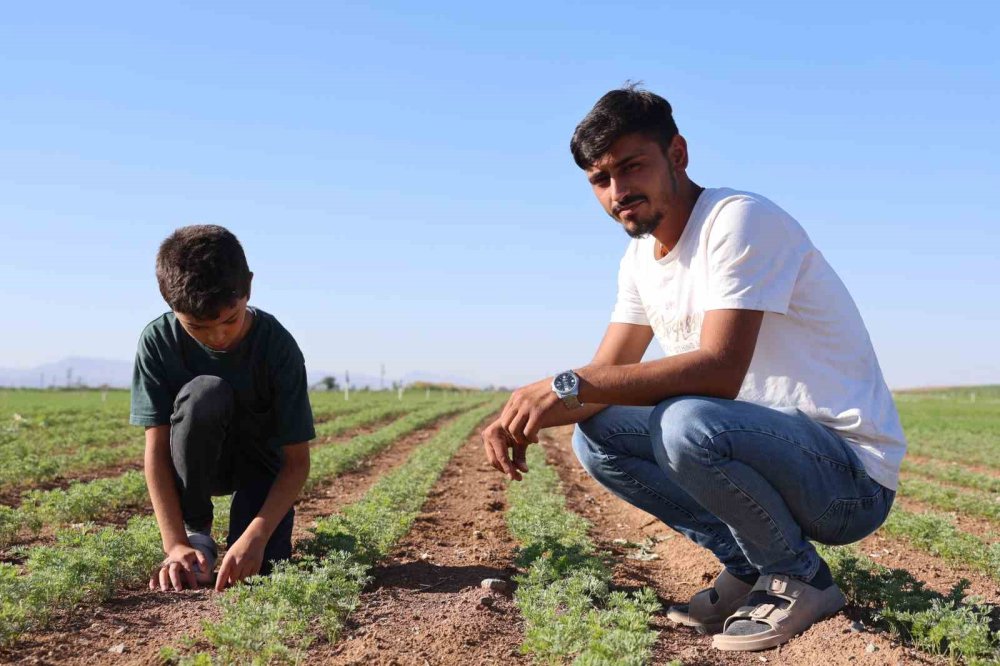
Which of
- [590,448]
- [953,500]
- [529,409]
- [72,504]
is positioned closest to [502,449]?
[529,409]

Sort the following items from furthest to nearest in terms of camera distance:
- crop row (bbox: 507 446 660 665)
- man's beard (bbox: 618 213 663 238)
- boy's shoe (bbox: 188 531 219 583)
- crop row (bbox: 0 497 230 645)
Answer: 1. boy's shoe (bbox: 188 531 219 583)
2. crop row (bbox: 0 497 230 645)
3. man's beard (bbox: 618 213 663 238)
4. crop row (bbox: 507 446 660 665)

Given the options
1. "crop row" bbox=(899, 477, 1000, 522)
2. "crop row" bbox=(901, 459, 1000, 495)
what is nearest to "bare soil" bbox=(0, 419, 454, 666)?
"crop row" bbox=(899, 477, 1000, 522)

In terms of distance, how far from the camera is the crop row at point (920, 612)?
3.23 meters

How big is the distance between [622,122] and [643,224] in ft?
1.41

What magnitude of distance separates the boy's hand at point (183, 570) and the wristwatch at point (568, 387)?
201 cm

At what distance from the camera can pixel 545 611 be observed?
3408 millimetres

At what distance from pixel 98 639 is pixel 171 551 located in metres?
0.54

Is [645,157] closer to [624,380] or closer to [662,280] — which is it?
[662,280]

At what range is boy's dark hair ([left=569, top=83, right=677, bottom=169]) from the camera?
341 centimetres

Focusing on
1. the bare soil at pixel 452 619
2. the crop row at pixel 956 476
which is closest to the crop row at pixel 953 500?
the crop row at pixel 956 476

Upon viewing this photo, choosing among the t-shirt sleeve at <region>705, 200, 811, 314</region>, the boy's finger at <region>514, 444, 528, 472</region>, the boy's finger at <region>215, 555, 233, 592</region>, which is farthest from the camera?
the boy's finger at <region>215, 555, 233, 592</region>

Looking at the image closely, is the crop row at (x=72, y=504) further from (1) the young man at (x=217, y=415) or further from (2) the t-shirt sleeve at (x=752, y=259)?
(2) the t-shirt sleeve at (x=752, y=259)

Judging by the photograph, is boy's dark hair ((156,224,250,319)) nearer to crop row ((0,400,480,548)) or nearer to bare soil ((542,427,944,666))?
bare soil ((542,427,944,666))

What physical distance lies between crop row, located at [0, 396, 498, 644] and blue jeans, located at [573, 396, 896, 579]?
2715 millimetres
